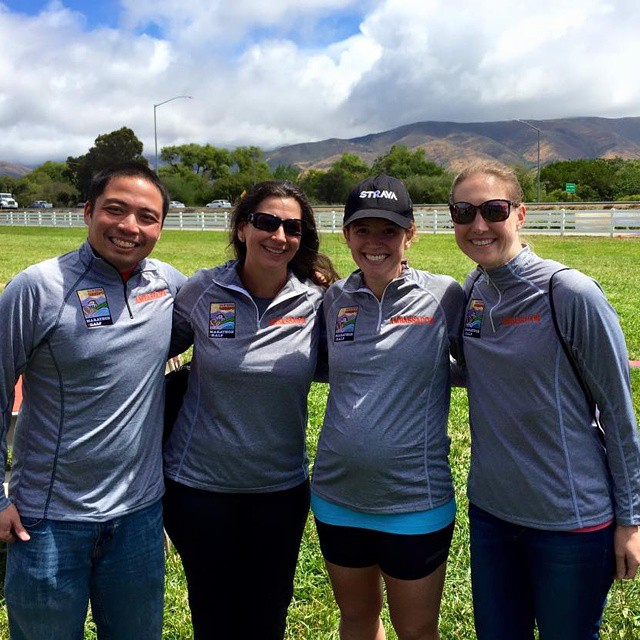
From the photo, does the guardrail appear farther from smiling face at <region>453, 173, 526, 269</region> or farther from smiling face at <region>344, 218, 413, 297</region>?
smiling face at <region>453, 173, 526, 269</region>

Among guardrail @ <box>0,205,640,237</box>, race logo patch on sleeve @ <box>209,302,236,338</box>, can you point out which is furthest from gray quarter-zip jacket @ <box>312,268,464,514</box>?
guardrail @ <box>0,205,640,237</box>

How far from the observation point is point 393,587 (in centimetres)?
264

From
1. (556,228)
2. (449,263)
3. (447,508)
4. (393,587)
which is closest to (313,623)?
(393,587)

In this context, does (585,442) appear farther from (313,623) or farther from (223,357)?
(313,623)

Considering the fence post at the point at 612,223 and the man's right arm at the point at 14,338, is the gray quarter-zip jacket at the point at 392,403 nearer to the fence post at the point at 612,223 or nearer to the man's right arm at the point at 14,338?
the man's right arm at the point at 14,338

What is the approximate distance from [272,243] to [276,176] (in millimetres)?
100170

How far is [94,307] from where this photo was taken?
2.51 metres

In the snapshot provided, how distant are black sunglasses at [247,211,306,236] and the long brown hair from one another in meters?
0.06

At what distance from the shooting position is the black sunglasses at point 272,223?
294 centimetres

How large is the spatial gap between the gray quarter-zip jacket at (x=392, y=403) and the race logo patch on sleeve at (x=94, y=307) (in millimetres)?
860

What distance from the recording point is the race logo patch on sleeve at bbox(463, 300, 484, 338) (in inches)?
101

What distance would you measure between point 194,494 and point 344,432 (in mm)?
653

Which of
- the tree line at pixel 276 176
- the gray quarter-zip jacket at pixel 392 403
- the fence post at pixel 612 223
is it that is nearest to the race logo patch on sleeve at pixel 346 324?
the gray quarter-zip jacket at pixel 392 403

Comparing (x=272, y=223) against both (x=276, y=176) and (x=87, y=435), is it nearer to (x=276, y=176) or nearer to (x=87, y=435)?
(x=87, y=435)
